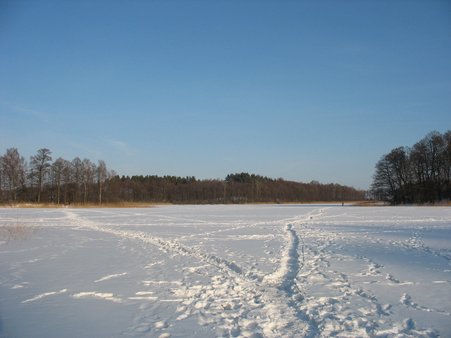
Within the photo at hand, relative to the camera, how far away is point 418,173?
67.8 meters

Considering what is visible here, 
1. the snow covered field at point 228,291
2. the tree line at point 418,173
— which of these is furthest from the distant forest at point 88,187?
the snow covered field at point 228,291

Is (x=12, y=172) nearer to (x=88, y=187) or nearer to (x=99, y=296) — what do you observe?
(x=88, y=187)

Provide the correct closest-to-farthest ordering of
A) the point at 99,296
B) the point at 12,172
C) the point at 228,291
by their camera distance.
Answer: the point at 99,296, the point at 228,291, the point at 12,172

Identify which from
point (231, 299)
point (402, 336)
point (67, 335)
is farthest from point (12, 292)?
point (402, 336)

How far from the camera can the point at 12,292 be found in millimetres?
7031

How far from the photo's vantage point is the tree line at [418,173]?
62.8 metres

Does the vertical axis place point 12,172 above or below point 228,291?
above

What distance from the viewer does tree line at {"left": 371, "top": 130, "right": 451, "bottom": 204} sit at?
62.8 metres

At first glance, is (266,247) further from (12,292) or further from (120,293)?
(12,292)

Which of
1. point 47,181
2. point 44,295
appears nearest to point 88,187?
point 47,181

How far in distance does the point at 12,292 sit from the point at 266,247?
7801 mm

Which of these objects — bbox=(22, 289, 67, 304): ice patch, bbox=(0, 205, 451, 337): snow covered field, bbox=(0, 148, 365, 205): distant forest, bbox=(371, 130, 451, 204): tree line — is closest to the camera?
bbox=(0, 205, 451, 337): snow covered field

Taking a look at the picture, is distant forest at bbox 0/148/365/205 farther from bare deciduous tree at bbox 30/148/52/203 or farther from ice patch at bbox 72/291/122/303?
ice patch at bbox 72/291/122/303

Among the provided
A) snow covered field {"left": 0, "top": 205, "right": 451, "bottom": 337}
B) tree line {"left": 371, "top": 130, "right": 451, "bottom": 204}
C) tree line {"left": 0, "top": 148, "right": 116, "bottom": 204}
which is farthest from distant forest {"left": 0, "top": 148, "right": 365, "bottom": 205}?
snow covered field {"left": 0, "top": 205, "right": 451, "bottom": 337}
